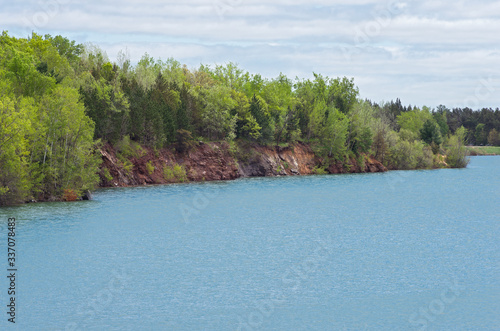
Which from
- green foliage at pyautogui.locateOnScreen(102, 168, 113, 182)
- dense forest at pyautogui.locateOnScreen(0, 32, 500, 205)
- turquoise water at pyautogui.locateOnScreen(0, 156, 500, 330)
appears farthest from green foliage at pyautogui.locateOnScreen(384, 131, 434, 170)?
green foliage at pyautogui.locateOnScreen(102, 168, 113, 182)

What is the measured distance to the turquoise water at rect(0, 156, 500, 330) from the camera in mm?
31375

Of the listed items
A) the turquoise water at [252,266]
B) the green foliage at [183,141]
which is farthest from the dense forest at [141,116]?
the turquoise water at [252,266]

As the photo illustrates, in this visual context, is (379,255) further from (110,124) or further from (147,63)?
(147,63)

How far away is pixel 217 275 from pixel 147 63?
415 ft

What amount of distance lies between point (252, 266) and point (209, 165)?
264ft

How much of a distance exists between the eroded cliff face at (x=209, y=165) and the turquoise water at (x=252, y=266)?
2066cm

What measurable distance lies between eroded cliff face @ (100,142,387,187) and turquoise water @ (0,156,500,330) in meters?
20.7

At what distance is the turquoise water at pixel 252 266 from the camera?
31375 millimetres

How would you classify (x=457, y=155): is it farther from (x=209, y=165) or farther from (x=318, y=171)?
(x=209, y=165)

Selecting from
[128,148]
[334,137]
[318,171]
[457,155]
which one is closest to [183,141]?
[128,148]

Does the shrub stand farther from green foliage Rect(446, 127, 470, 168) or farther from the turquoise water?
green foliage Rect(446, 127, 470, 168)

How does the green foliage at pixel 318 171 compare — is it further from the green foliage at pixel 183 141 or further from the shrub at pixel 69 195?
the shrub at pixel 69 195

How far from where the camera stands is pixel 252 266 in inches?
1689

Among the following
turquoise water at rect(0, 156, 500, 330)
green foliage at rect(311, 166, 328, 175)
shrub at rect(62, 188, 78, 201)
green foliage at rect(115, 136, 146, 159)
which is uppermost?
green foliage at rect(115, 136, 146, 159)
